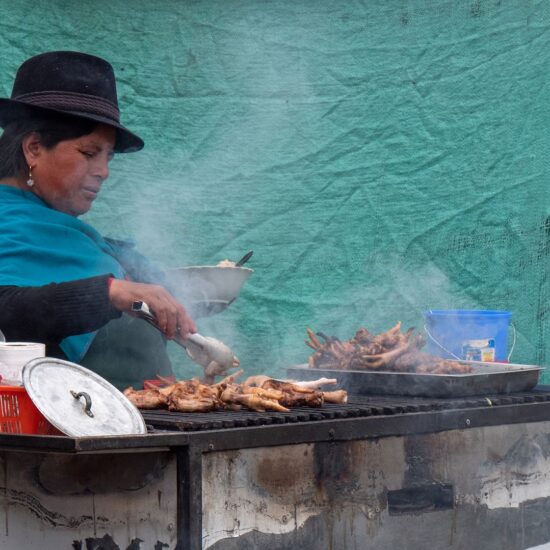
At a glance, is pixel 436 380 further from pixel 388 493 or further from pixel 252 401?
pixel 252 401

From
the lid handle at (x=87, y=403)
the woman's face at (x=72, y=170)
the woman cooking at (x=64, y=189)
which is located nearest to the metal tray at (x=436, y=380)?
the woman cooking at (x=64, y=189)

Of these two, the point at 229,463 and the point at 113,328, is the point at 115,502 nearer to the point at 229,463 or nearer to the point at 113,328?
the point at 229,463

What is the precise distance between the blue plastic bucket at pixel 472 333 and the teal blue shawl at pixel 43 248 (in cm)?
167

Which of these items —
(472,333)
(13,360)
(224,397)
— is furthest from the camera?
(472,333)

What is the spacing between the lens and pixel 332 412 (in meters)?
3.23

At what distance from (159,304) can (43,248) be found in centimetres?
89

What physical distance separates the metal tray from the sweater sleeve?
1.12 meters

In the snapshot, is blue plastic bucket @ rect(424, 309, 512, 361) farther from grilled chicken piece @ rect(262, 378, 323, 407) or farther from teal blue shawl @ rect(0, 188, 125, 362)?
teal blue shawl @ rect(0, 188, 125, 362)

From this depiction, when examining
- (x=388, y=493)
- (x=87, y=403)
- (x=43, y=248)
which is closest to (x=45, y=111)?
(x=43, y=248)

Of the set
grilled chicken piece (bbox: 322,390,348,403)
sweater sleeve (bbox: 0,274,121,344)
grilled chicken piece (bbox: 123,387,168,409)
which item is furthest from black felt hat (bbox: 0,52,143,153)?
grilled chicken piece (bbox: 322,390,348,403)

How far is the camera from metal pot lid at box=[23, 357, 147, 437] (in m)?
2.62

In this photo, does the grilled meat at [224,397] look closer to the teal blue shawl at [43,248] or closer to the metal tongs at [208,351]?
the metal tongs at [208,351]

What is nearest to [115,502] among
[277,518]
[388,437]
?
[277,518]

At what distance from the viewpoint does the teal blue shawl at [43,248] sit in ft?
12.9
